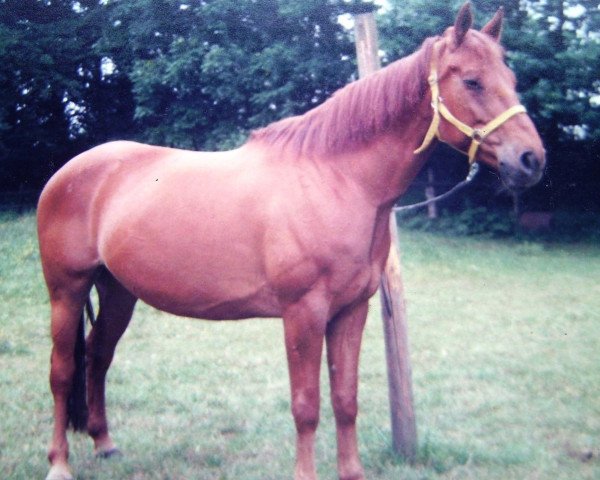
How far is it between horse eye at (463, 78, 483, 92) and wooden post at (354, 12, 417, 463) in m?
1.07

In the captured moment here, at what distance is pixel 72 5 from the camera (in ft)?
68.4

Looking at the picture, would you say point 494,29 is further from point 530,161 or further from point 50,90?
point 50,90

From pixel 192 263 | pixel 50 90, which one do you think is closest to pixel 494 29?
pixel 192 263

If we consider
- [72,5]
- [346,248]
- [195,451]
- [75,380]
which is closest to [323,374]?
[195,451]

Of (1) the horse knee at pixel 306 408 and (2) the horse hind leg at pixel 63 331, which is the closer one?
(1) the horse knee at pixel 306 408

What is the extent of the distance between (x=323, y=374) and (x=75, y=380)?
7.70 feet

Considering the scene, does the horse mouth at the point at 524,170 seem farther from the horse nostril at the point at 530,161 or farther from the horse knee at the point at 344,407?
the horse knee at the point at 344,407

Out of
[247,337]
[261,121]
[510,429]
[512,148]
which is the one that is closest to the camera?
[512,148]

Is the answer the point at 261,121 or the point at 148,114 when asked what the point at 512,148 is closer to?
the point at 261,121

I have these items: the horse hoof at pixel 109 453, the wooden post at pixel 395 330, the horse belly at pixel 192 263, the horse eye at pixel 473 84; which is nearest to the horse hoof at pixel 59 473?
the horse hoof at pixel 109 453

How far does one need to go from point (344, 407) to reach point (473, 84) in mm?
1722

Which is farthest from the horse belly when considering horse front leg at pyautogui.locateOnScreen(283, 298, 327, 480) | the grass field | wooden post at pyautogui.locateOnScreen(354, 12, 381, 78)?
wooden post at pyautogui.locateOnScreen(354, 12, 381, 78)

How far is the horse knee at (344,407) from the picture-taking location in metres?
3.30

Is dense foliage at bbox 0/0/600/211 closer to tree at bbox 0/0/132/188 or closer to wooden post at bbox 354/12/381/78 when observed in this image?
tree at bbox 0/0/132/188
